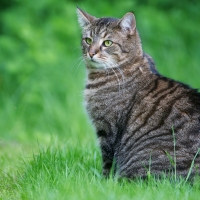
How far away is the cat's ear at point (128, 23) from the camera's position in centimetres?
481

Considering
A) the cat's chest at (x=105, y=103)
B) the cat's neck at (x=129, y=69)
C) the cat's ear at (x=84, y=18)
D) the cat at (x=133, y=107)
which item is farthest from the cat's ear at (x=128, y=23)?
the cat's chest at (x=105, y=103)

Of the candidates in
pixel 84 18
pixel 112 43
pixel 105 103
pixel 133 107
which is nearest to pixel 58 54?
pixel 84 18

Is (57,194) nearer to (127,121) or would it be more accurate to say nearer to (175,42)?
(127,121)

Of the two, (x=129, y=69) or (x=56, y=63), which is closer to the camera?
(x=129, y=69)

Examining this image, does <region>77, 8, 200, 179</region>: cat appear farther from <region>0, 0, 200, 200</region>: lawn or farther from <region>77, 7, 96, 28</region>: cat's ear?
<region>0, 0, 200, 200</region>: lawn

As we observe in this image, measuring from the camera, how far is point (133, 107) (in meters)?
4.55

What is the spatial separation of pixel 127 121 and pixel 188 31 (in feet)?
17.0

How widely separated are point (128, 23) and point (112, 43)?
224mm

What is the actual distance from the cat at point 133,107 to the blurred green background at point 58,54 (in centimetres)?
231

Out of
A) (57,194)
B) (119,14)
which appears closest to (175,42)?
(119,14)

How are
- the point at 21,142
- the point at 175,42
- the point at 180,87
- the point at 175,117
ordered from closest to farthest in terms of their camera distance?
the point at 175,117, the point at 180,87, the point at 21,142, the point at 175,42

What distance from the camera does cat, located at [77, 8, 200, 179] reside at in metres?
4.17

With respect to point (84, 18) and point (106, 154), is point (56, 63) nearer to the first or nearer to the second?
point (84, 18)

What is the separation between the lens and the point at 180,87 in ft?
15.0
